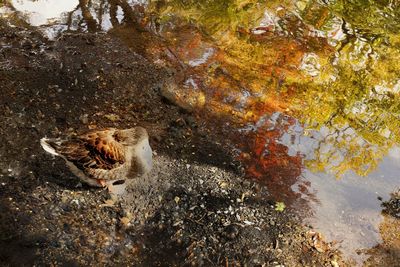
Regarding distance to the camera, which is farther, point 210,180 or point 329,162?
point 329,162

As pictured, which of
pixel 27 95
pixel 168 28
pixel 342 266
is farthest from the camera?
pixel 168 28

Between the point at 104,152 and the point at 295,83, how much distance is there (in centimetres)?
530

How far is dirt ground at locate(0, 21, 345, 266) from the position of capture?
455 centimetres

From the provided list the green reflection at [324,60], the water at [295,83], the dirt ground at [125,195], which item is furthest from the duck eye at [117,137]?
the green reflection at [324,60]

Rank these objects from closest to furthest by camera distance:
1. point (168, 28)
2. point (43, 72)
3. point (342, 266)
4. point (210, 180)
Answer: point (342, 266) → point (210, 180) → point (43, 72) → point (168, 28)

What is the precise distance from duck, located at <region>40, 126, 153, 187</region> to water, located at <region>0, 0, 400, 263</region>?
2.22 m

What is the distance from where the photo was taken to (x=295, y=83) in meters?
8.38

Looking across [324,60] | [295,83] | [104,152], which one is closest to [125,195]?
[104,152]

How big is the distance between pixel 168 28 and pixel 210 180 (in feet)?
16.1

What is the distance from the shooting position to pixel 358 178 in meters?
6.90

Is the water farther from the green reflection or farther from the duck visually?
the duck

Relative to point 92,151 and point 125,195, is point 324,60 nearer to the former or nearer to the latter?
point 125,195

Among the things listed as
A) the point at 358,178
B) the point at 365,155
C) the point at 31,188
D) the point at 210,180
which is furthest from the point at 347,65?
the point at 31,188

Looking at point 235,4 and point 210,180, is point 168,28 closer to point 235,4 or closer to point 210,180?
point 235,4
